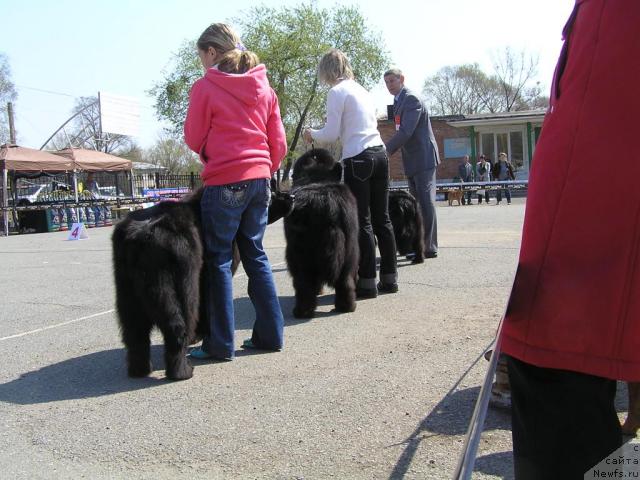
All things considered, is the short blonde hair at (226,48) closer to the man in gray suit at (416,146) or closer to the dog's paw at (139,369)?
the dog's paw at (139,369)

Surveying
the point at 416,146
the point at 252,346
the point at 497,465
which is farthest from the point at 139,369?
the point at 416,146

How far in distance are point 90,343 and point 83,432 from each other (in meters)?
1.82

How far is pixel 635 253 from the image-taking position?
51.5 inches

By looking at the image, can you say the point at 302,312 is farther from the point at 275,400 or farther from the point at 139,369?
the point at 275,400

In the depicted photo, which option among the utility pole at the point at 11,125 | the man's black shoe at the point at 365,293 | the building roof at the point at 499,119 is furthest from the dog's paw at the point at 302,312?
the utility pole at the point at 11,125

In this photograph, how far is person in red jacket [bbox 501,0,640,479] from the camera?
4.30 ft

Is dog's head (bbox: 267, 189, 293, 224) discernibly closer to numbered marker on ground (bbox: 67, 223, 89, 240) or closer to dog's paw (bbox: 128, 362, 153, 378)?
dog's paw (bbox: 128, 362, 153, 378)

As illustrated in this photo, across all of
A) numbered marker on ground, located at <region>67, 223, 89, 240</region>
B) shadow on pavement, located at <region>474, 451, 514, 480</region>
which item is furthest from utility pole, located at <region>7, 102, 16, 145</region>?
shadow on pavement, located at <region>474, 451, 514, 480</region>

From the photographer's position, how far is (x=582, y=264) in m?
1.34

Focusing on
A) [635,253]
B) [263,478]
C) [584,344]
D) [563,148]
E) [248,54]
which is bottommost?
[263,478]

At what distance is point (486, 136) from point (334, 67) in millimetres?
30646

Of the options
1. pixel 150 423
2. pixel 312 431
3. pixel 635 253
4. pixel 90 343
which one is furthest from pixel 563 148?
pixel 90 343

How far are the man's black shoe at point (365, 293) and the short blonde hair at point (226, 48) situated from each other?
2.46 m

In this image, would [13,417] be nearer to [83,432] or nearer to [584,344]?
[83,432]
